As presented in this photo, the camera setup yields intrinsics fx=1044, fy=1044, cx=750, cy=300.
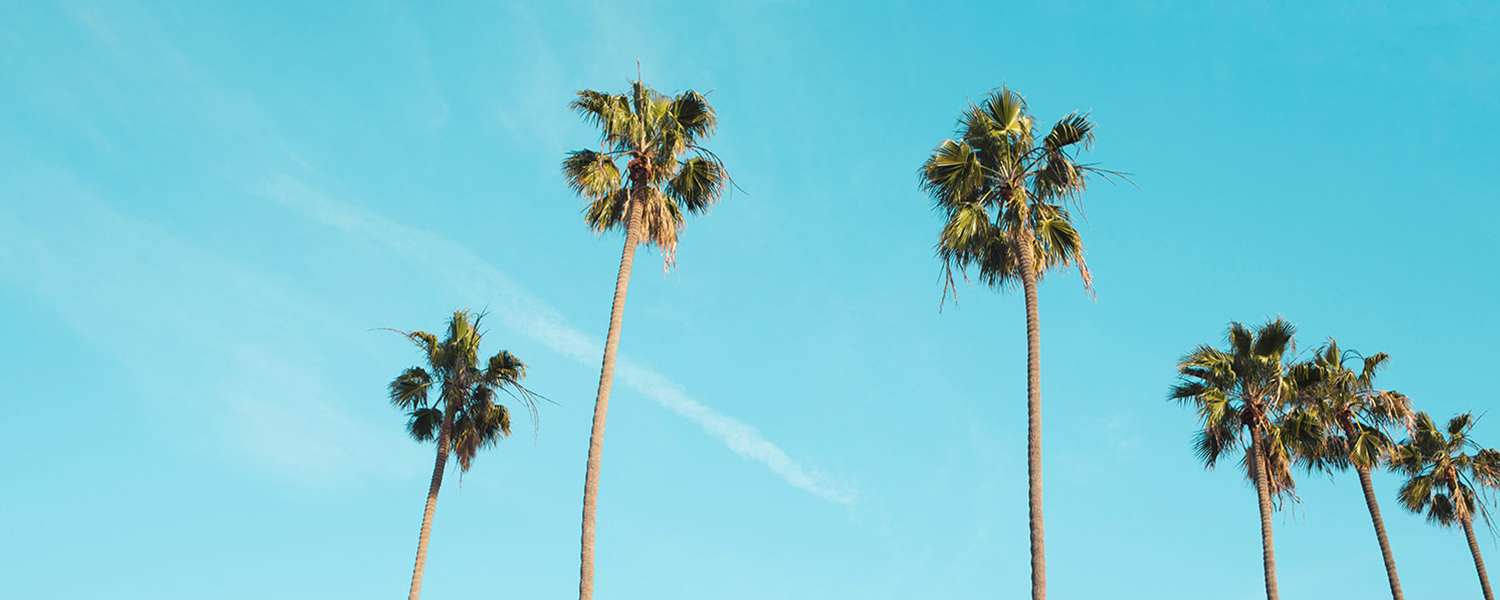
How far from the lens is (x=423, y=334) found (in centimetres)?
3219

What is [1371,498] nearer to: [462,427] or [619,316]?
[619,316]

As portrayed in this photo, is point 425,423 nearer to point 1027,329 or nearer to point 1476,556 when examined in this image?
point 1027,329

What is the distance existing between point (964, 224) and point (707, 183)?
6866 mm

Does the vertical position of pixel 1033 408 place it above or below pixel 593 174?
below

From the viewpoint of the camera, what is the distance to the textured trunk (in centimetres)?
2706

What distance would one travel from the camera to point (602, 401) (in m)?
22.2

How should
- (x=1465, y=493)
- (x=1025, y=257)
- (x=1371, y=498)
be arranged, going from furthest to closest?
(x=1465, y=493), (x=1371, y=498), (x=1025, y=257)

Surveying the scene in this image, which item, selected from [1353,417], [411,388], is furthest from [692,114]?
[1353,417]

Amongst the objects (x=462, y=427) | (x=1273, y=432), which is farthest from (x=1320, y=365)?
(x=462, y=427)

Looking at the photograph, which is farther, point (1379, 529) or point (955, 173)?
point (1379, 529)

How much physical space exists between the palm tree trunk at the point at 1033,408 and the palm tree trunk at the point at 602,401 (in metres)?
8.34

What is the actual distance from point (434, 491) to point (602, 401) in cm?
1052

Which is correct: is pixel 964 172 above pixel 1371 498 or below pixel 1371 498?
above

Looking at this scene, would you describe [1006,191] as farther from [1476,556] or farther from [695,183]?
[1476,556]
